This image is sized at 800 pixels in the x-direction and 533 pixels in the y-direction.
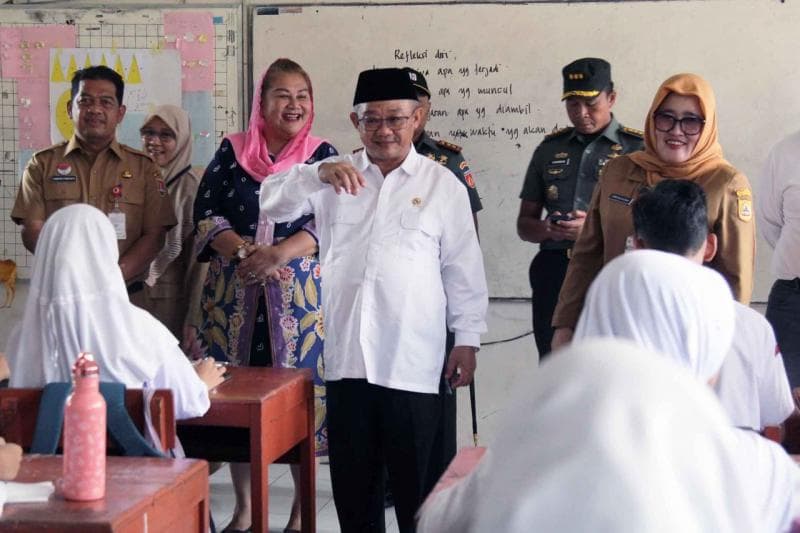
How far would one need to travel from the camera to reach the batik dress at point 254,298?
14.2 ft

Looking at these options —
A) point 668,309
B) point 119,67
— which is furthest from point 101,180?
point 668,309

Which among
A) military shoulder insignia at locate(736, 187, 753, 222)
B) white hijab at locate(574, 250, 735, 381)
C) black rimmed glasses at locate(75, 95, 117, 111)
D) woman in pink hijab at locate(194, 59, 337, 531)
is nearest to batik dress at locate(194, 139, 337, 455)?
woman in pink hijab at locate(194, 59, 337, 531)

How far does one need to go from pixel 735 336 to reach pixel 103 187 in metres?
2.96

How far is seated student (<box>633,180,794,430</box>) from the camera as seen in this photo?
2605mm

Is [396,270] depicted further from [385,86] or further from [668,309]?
[668,309]

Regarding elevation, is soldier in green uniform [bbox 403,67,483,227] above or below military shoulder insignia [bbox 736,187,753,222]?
above

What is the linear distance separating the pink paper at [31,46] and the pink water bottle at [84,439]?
3779 millimetres

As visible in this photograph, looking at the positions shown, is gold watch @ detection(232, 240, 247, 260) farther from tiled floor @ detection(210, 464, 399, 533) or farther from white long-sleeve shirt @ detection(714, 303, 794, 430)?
white long-sleeve shirt @ detection(714, 303, 794, 430)

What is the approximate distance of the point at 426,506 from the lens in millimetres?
1671

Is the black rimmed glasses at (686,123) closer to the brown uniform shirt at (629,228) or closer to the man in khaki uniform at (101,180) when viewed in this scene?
the brown uniform shirt at (629,228)

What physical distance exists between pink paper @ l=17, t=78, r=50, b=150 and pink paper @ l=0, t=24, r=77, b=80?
46 mm

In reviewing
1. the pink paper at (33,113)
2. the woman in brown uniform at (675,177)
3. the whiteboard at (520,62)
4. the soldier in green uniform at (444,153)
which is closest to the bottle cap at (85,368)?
the woman in brown uniform at (675,177)

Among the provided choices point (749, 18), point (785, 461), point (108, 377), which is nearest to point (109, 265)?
point (108, 377)

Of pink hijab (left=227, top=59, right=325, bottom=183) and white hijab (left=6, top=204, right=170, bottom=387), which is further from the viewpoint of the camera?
pink hijab (left=227, top=59, right=325, bottom=183)
